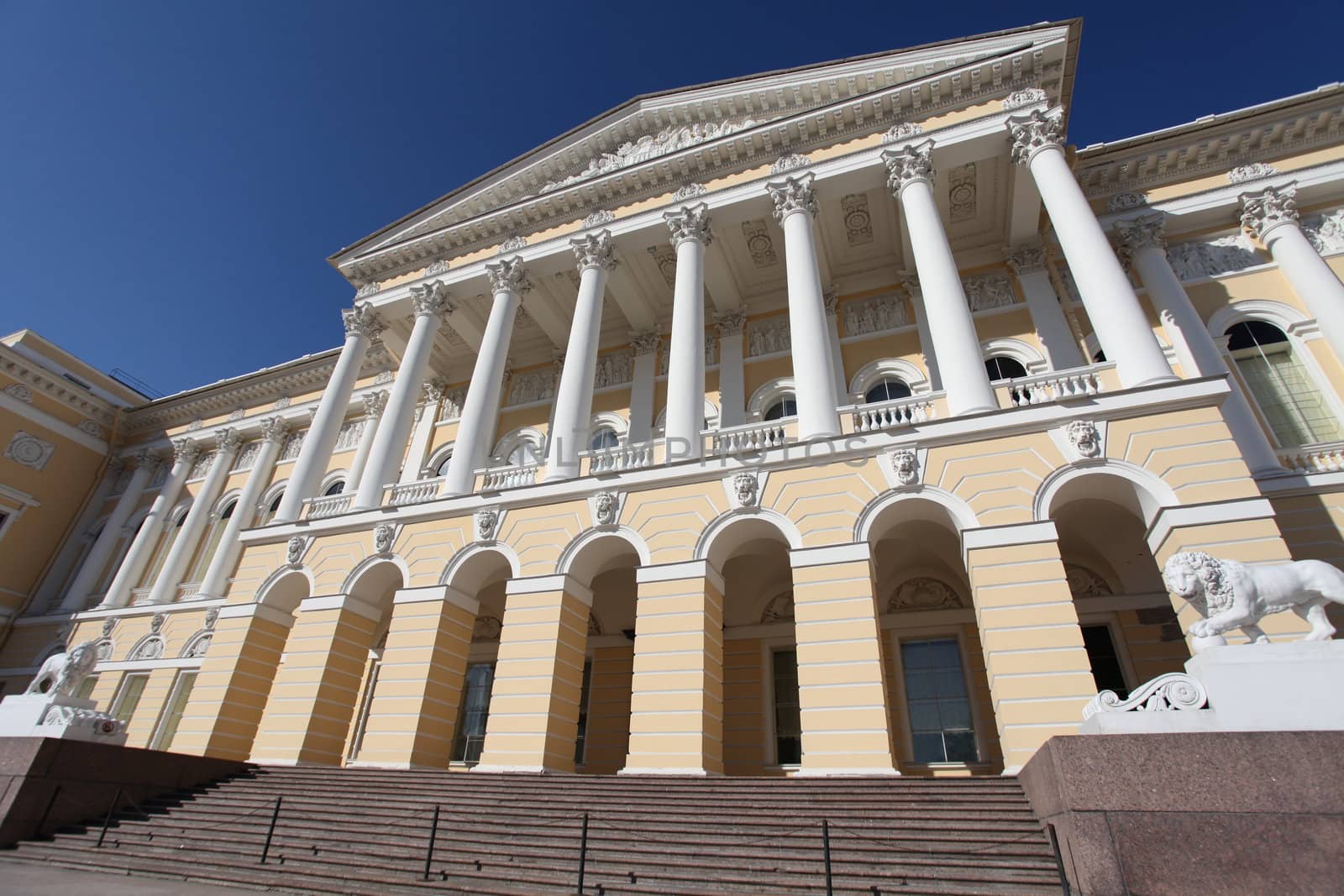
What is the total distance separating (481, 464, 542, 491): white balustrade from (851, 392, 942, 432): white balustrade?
266 inches

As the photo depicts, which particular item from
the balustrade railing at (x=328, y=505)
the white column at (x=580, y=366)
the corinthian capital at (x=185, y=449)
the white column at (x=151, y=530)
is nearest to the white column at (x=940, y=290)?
the white column at (x=580, y=366)

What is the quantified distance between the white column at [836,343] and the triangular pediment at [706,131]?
3.81 metres

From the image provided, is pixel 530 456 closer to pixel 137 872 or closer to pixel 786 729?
pixel 786 729

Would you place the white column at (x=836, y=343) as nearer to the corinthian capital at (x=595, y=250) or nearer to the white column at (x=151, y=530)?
the corinthian capital at (x=595, y=250)

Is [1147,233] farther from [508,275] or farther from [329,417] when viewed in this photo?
[329,417]

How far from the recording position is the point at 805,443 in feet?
39.9

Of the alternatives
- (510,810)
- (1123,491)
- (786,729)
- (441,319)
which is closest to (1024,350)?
(1123,491)

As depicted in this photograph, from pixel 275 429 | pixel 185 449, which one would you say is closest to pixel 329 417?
pixel 275 429

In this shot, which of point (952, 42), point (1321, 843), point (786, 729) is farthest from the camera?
point (952, 42)

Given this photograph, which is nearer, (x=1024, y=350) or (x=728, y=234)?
(x=1024, y=350)

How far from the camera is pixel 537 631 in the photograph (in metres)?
12.5

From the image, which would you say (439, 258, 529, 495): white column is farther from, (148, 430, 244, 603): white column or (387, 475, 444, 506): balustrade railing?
(148, 430, 244, 603): white column

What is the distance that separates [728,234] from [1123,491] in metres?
10.9

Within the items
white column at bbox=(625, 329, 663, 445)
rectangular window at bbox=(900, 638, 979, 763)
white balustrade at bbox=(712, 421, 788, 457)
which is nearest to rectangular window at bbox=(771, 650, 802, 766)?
rectangular window at bbox=(900, 638, 979, 763)
